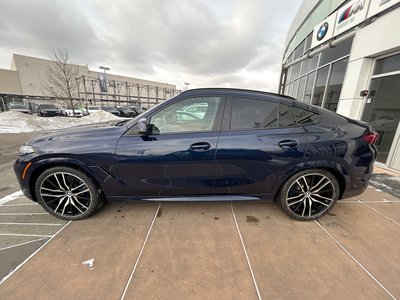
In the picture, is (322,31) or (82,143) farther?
(322,31)

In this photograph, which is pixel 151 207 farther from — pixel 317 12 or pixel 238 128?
pixel 317 12

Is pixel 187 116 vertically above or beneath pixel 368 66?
beneath

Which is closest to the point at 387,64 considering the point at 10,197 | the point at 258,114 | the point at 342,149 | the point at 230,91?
the point at 342,149

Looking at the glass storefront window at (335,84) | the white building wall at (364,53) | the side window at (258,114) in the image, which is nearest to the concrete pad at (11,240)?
the side window at (258,114)

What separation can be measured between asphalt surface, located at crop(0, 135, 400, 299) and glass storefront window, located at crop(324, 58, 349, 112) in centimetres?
507

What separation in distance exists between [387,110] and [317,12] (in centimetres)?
685

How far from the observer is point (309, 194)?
2477 mm

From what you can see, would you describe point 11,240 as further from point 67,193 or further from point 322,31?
point 322,31

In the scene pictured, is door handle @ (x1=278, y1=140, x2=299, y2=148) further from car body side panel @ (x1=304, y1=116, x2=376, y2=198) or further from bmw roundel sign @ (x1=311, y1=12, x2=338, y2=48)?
bmw roundel sign @ (x1=311, y1=12, x2=338, y2=48)

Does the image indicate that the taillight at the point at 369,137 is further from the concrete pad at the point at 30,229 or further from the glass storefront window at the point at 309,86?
the glass storefront window at the point at 309,86

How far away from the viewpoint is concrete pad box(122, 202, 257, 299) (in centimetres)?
160

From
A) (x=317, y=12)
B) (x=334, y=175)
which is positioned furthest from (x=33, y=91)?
(x=334, y=175)

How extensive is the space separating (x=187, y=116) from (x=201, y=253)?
1639mm

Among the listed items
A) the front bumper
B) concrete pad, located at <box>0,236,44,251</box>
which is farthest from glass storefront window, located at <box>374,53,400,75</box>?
concrete pad, located at <box>0,236,44,251</box>
